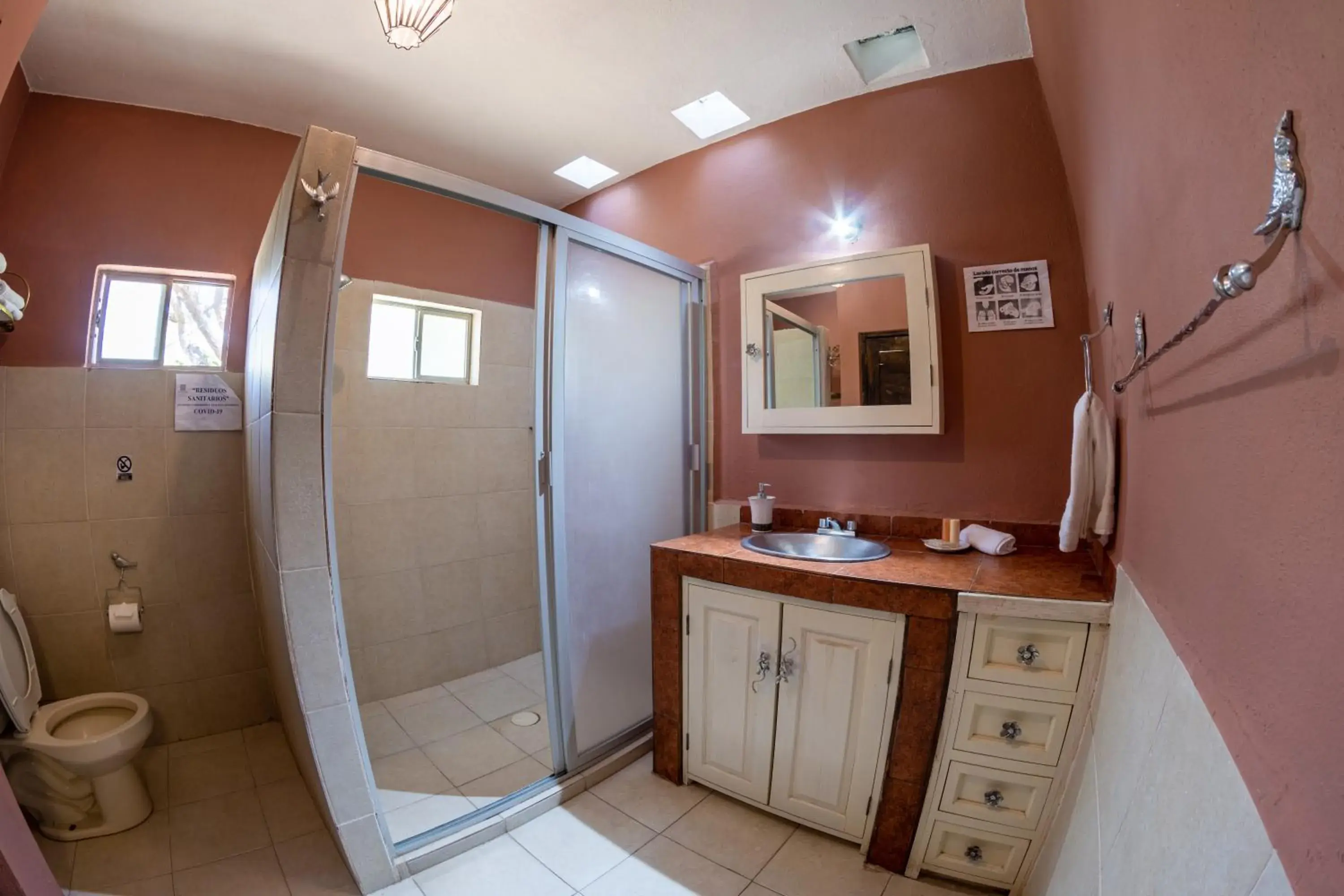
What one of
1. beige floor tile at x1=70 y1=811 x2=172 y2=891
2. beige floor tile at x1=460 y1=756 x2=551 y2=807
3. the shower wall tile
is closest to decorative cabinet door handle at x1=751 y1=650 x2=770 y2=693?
beige floor tile at x1=460 y1=756 x2=551 y2=807

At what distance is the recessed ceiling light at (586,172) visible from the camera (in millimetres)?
2301

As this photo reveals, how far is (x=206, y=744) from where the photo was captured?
1876mm

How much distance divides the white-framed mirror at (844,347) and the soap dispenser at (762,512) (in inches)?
10.9

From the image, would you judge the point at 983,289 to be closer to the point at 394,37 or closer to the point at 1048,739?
the point at 1048,739

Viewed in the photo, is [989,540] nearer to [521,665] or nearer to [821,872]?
[821,872]

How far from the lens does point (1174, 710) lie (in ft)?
1.93

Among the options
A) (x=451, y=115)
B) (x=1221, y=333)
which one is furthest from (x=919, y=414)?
(x=451, y=115)

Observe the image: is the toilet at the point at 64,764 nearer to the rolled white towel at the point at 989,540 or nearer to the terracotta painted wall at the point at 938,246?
the terracotta painted wall at the point at 938,246

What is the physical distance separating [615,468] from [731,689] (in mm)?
872

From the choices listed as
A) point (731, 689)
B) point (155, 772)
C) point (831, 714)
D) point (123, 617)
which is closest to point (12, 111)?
point (123, 617)

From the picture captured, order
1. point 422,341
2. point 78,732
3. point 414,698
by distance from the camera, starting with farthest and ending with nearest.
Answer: point 422,341, point 414,698, point 78,732

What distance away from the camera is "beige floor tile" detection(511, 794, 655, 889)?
1.33 metres

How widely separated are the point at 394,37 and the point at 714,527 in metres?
1.93

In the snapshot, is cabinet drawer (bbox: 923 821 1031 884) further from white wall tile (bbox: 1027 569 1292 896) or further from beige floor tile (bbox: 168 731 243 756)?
beige floor tile (bbox: 168 731 243 756)
